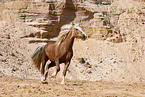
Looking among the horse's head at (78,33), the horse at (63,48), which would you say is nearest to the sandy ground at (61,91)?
the horse at (63,48)

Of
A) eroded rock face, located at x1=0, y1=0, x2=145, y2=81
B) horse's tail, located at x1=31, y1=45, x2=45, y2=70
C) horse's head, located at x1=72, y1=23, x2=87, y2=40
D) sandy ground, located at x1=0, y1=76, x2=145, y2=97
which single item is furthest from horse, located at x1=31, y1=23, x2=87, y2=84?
eroded rock face, located at x1=0, y1=0, x2=145, y2=81

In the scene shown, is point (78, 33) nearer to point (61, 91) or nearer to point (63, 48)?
point (63, 48)

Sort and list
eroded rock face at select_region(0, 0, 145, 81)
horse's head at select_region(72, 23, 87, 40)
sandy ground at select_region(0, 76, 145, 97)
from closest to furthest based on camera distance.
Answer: sandy ground at select_region(0, 76, 145, 97) < horse's head at select_region(72, 23, 87, 40) < eroded rock face at select_region(0, 0, 145, 81)

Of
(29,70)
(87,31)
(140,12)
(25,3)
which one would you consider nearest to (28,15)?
(25,3)

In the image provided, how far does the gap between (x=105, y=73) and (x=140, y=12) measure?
11974 mm

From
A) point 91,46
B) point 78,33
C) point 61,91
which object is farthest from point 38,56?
point 91,46

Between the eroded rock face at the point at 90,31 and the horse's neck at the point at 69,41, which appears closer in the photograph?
the horse's neck at the point at 69,41

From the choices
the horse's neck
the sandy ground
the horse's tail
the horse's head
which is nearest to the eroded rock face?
the horse's tail

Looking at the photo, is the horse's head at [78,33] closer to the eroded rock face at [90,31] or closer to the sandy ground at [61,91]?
the sandy ground at [61,91]

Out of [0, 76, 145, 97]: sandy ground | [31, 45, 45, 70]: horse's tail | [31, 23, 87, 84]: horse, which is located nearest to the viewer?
[0, 76, 145, 97]: sandy ground

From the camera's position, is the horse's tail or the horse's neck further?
the horse's tail

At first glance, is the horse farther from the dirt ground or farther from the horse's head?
the dirt ground

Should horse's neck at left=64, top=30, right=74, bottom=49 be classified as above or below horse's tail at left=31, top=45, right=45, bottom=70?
above

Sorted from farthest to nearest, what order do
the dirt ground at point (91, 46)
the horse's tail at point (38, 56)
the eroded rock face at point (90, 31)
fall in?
the eroded rock face at point (90, 31) → the dirt ground at point (91, 46) → the horse's tail at point (38, 56)
